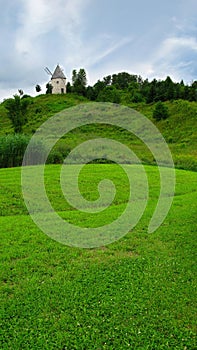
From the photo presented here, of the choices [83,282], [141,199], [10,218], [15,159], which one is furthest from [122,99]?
[83,282]

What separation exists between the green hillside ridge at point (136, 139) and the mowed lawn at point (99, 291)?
53.5 feet

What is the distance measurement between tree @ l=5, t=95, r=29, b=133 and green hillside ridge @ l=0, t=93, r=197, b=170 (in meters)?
1.10

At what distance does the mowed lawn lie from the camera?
4164mm

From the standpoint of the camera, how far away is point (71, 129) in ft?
132

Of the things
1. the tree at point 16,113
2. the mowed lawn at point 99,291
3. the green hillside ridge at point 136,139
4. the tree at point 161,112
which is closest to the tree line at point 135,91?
the green hillside ridge at point 136,139

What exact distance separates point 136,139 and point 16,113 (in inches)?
594

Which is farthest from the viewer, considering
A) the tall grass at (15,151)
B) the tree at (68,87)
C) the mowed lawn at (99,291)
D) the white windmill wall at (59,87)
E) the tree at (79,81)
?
the tree at (68,87)

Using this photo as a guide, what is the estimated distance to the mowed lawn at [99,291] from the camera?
4.16 meters

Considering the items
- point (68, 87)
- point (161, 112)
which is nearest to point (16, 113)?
point (161, 112)

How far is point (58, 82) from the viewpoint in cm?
6475

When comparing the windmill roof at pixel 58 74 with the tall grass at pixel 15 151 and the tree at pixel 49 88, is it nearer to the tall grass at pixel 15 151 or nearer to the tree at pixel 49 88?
the tree at pixel 49 88

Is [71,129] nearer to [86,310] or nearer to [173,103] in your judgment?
[173,103]

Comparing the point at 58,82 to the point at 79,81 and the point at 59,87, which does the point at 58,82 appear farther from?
the point at 79,81

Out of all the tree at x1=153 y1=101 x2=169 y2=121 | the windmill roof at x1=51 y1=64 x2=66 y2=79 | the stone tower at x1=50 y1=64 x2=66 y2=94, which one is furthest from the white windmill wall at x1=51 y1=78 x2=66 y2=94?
the tree at x1=153 y1=101 x2=169 y2=121
